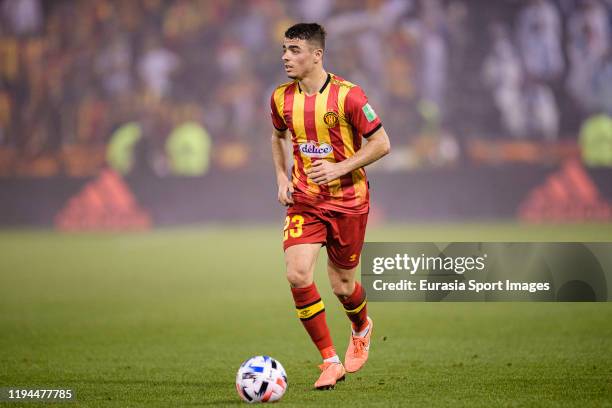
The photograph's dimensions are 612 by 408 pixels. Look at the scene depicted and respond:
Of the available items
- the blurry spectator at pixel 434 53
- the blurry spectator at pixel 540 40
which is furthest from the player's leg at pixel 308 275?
the blurry spectator at pixel 540 40

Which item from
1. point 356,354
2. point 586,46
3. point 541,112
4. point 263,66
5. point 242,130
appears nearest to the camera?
point 356,354

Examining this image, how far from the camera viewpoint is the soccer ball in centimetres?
615

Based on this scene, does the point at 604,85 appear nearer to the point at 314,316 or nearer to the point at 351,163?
the point at 351,163

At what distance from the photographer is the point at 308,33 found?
696 centimetres

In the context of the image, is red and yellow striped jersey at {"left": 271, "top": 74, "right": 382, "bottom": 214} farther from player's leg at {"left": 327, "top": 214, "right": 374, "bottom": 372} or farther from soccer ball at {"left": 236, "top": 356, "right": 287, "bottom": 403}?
soccer ball at {"left": 236, "top": 356, "right": 287, "bottom": 403}

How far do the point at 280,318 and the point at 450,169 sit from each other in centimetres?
1678

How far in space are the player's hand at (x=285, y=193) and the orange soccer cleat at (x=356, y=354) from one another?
3.92 feet

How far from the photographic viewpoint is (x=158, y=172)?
29.2 metres

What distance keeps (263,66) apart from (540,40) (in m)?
8.23

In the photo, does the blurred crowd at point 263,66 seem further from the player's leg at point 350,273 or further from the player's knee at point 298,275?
the player's knee at point 298,275

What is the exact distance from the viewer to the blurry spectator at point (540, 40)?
98.6 ft

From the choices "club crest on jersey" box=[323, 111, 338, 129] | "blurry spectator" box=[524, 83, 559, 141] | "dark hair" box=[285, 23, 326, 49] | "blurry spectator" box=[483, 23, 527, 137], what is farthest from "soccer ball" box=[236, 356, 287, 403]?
"blurry spectator" box=[483, 23, 527, 137]

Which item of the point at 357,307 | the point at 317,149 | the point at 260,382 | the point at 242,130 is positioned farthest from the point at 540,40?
the point at 260,382

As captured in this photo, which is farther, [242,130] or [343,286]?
[242,130]
